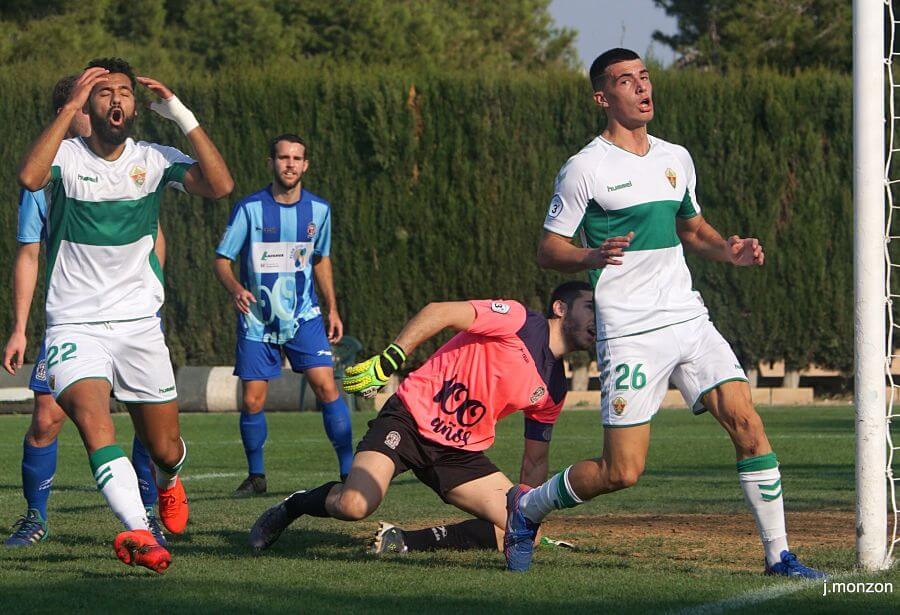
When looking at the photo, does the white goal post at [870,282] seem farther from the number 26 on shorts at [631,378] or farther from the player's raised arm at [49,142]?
the player's raised arm at [49,142]

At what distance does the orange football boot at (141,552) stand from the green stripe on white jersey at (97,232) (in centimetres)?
125

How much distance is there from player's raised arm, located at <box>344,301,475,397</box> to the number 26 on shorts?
0.79 m

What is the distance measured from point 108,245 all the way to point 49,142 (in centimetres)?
66

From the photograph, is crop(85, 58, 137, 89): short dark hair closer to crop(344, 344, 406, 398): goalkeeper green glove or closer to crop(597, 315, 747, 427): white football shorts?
crop(344, 344, 406, 398): goalkeeper green glove

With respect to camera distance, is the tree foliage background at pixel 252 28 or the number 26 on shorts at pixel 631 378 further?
the tree foliage background at pixel 252 28

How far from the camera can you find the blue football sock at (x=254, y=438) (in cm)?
1057

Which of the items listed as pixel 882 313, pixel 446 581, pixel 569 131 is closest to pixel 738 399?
pixel 882 313

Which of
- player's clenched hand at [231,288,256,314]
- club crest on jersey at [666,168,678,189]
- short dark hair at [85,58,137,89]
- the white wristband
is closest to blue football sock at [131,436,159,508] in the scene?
player's clenched hand at [231,288,256,314]

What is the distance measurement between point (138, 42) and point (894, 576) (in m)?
29.6

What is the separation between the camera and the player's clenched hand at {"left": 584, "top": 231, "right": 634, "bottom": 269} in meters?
6.19

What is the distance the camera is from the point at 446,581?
6426mm

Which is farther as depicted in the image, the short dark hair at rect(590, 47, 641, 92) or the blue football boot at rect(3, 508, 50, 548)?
the blue football boot at rect(3, 508, 50, 548)

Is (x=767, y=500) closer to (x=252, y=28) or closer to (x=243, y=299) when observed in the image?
(x=243, y=299)

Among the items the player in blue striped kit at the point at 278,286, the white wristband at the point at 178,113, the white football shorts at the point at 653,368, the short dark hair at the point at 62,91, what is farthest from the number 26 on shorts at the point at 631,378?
the player in blue striped kit at the point at 278,286
